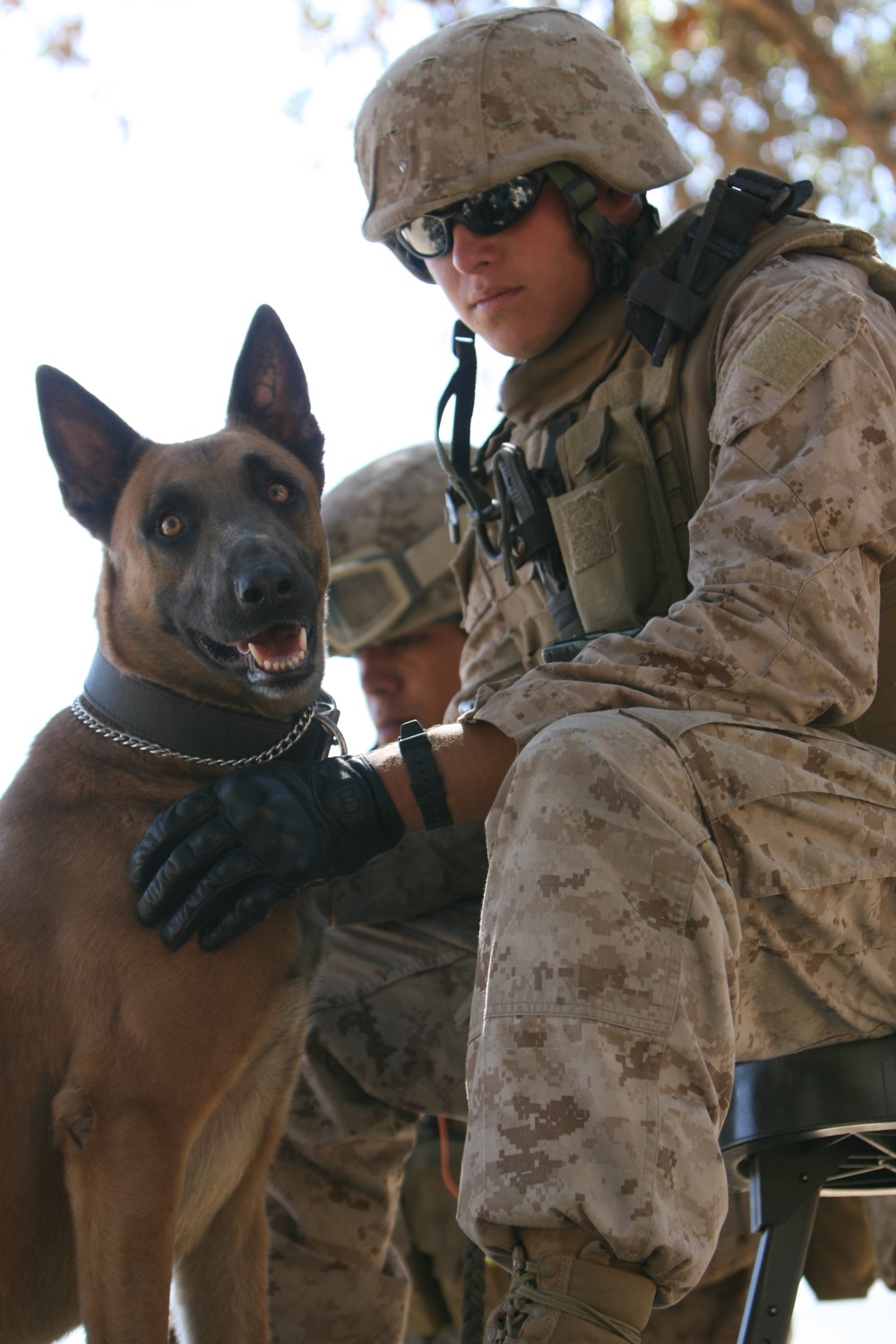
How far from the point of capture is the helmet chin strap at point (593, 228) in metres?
3.20

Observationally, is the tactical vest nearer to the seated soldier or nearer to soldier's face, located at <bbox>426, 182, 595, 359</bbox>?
the seated soldier

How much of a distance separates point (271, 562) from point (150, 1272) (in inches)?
55.5

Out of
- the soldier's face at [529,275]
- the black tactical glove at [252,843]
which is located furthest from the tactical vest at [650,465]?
the black tactical glove at [252,843]

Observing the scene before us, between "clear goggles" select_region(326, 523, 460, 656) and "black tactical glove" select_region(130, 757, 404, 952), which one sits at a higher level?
"clear goggles" select_region(326, 523, 460, 656)

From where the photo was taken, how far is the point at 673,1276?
5.81ft

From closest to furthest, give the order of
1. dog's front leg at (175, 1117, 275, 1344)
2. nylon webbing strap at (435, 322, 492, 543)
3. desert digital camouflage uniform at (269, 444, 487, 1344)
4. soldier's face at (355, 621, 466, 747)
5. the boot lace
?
the boot lace
dog's front leg at (175, 1117, 275, 1344)
desert digital camouflage uniform at (269, 444, 487, 1344)
nylon webbing strap at (435, 322, 492, 543)
soldier's face at (355, 621, 466, 747)

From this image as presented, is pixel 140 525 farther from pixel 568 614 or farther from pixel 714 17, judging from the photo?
pixel 714 17

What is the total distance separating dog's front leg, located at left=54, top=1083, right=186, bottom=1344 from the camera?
7.52 ft

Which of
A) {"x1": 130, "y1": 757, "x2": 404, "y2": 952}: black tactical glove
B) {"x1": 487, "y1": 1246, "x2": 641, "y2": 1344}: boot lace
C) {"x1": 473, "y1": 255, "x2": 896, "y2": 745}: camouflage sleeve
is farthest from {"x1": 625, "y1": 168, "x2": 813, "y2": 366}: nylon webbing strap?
{"x1": 487, "y1": 1246, "x2": 641, "y2": 1344}: boot lace

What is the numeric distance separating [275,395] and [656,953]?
6.82 ft

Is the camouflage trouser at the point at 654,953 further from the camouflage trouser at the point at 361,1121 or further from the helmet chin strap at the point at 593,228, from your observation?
the helmet chin strap at the point at 593,228

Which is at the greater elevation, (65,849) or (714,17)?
(714,17)

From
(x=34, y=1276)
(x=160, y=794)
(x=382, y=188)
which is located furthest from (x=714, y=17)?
(x=34, y=1276)

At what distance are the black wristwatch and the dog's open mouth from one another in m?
0.46
